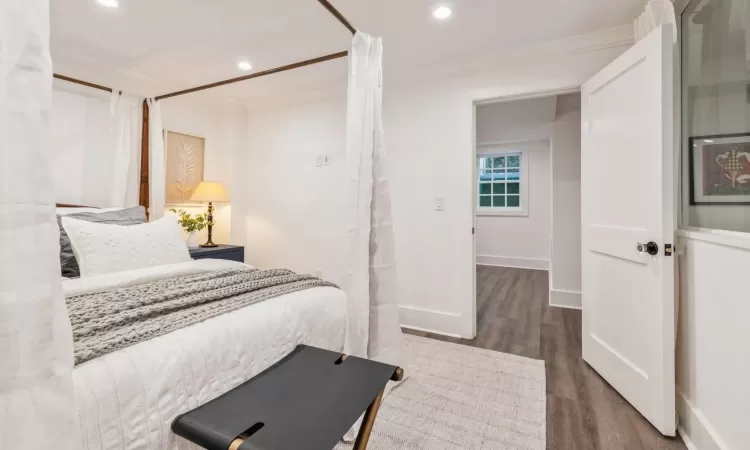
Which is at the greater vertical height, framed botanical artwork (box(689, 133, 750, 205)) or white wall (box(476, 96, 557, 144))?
white wall (box(476, 96, 557, 144))

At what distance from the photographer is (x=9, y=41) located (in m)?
0.57

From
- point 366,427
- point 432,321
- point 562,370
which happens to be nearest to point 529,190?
point 432,321

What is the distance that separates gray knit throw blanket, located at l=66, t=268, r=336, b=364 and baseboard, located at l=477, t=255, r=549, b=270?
17.3 feet

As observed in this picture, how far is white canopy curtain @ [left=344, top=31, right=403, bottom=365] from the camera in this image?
5.22 ft

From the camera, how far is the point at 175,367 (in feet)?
3.04

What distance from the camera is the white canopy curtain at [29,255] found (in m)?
0.55

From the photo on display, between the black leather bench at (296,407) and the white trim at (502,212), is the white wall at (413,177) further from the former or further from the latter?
the white trim at (502,212)

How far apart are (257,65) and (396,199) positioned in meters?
1.73

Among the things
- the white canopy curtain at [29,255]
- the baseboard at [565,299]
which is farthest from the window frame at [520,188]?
the white canopy curtain at [29,255]

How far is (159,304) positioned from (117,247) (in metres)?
1.00

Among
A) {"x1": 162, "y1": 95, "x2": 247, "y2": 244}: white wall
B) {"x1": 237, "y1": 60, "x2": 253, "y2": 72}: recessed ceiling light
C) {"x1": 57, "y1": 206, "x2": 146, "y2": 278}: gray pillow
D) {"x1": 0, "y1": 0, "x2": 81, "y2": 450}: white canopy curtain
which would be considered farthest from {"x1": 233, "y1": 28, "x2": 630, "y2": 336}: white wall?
{"x1": 0, "y1": 0, "x2": 81, "y2": 450}: white canopy curtain

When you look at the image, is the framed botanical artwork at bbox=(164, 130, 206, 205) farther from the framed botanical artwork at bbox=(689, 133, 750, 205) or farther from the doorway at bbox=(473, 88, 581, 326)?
the framed botanical artwork at bbox=(689, 133, 750, 205)

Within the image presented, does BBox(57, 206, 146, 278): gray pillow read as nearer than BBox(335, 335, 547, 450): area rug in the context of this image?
No

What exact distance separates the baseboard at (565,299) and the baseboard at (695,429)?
1953 millimetres
